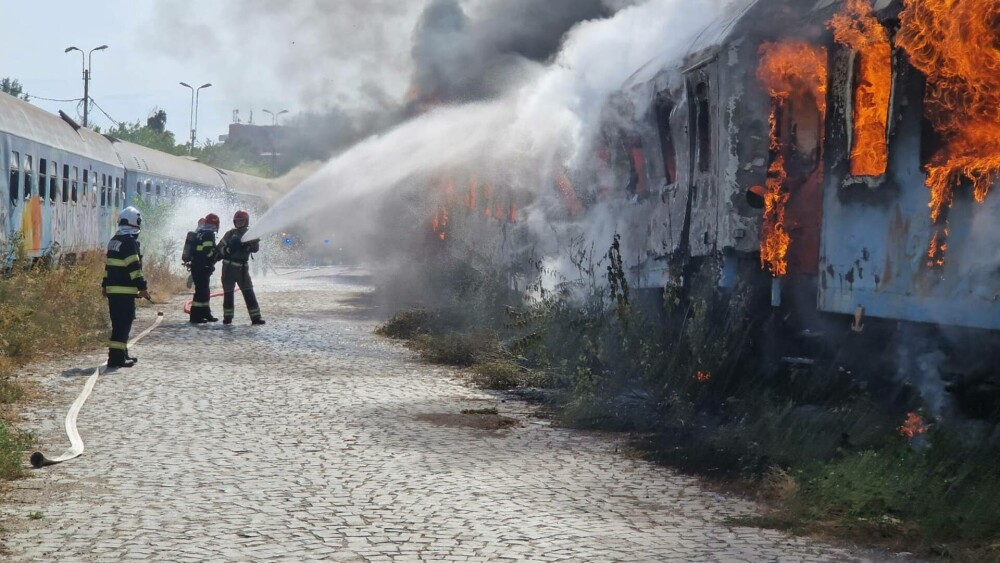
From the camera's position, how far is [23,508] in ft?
20.6

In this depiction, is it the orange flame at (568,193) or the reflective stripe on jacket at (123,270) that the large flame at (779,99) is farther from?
the orange flame at (568,193)

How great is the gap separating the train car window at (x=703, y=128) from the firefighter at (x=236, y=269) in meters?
8.99

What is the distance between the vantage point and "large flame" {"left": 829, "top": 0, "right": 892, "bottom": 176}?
8.10 m

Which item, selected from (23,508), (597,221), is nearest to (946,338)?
(23,508)

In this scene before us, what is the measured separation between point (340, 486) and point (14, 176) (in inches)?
580

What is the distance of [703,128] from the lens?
11477 millimetres

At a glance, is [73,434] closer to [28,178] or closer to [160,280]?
[28,178]

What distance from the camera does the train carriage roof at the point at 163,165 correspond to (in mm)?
31844

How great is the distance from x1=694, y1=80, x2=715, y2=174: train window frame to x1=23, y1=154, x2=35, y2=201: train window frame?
1347cm

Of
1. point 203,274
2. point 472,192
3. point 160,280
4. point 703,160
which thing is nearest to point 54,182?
point 160,280

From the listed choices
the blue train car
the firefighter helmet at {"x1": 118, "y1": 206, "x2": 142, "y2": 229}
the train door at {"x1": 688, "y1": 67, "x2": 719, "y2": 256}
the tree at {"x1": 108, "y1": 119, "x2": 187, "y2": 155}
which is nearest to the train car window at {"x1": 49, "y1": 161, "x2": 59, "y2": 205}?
the blue train car

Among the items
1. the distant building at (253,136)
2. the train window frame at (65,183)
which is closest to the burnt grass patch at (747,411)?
the train window frame at (65,183)

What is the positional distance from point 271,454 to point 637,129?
7780 mm

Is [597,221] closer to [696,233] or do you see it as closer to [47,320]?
[696,233]
